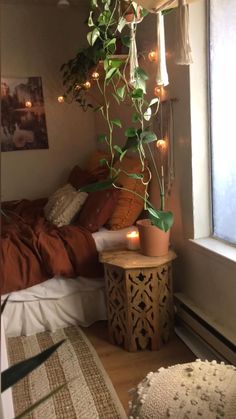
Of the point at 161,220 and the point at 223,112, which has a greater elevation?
the point at 223,112

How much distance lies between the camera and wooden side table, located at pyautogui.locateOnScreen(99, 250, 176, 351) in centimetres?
217

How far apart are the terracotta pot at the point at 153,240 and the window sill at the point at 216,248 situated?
162mm

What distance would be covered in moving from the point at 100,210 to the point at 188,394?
1.67 m

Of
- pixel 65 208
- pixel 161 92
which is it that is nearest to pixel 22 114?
pixel 65 208

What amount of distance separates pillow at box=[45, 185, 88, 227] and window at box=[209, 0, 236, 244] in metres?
1.16

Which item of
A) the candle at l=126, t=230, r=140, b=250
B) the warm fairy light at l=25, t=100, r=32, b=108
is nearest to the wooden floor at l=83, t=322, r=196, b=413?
the candle at l=126, t=230, r=140, b=250

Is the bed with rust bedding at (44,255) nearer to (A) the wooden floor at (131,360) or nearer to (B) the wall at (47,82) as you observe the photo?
(A) the wooden floor at (131,360)

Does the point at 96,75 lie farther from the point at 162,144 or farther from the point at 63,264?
the point at 63,264

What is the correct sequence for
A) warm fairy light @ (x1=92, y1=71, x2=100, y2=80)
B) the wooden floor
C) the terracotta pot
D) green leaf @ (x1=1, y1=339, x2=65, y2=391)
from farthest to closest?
warm fairy light @ (x1=92, y1=71, x2=100, y2=80)
the terracotta pot
the wooden floor
green leaf @ (x1=1, y1=339, x2=65, y2=391)

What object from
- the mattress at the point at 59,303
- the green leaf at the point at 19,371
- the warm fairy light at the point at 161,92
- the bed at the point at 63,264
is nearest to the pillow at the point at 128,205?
the bed at the point at 63,264

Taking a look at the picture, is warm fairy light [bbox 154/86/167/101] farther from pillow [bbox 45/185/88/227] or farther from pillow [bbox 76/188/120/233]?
pillow [bbox 45/185/88/227]

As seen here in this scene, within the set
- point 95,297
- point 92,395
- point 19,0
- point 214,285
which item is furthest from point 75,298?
point 19,0

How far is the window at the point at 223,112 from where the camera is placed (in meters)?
1.91

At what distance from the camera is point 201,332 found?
2078mm
